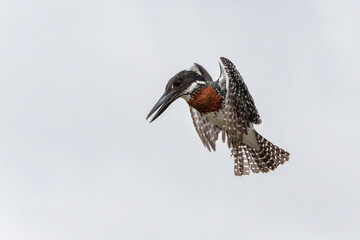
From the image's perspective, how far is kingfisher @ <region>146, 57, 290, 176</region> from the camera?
13516 mm

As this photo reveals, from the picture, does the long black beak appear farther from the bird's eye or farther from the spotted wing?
the spotted wing

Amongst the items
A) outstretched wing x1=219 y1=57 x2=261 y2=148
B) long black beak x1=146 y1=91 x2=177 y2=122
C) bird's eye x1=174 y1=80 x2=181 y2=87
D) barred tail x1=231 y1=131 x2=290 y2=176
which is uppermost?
bird's eye x1=174 y1=80 x2=181 y2=87

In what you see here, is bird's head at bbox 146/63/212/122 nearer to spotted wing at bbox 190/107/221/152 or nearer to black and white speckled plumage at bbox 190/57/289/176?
black and white speckled plumage at bbox 190/57/289/176

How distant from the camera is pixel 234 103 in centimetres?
1350

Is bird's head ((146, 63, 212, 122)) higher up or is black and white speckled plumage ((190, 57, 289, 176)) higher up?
bird's head ((146, 63, 212, 122))

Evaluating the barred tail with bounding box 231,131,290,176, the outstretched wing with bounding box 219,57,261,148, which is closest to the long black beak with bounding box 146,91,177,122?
the outstretched wing with bounding box 219,57,261,148

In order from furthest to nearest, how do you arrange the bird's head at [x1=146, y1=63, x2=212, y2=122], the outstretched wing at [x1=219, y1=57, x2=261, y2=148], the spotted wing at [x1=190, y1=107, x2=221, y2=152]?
the spotted wing at [x1=190, y1=107, x2=221, y2=152], the bird's head at [x1=146, y1=63, x2=212, y2=122], the outstretched wing at [x1=219, y1=57, x2=261, y2=148]

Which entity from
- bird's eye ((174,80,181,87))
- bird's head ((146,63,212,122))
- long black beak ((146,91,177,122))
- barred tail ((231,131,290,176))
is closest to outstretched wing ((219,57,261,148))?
bird's head ((146,63,212,122))

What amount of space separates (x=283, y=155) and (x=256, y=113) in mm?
1798

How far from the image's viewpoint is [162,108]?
1477cm

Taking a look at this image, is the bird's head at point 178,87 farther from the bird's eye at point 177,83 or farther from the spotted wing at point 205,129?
the spotted wing at point 205,129

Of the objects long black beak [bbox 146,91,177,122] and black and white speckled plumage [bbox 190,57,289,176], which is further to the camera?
long black beak [bbox 146,91,177,122]

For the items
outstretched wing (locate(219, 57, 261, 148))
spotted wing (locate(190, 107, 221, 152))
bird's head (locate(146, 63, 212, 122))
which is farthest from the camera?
spotted wing (locate(190, 107, 221, 152))

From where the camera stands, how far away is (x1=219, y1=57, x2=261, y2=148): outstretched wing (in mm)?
13320
